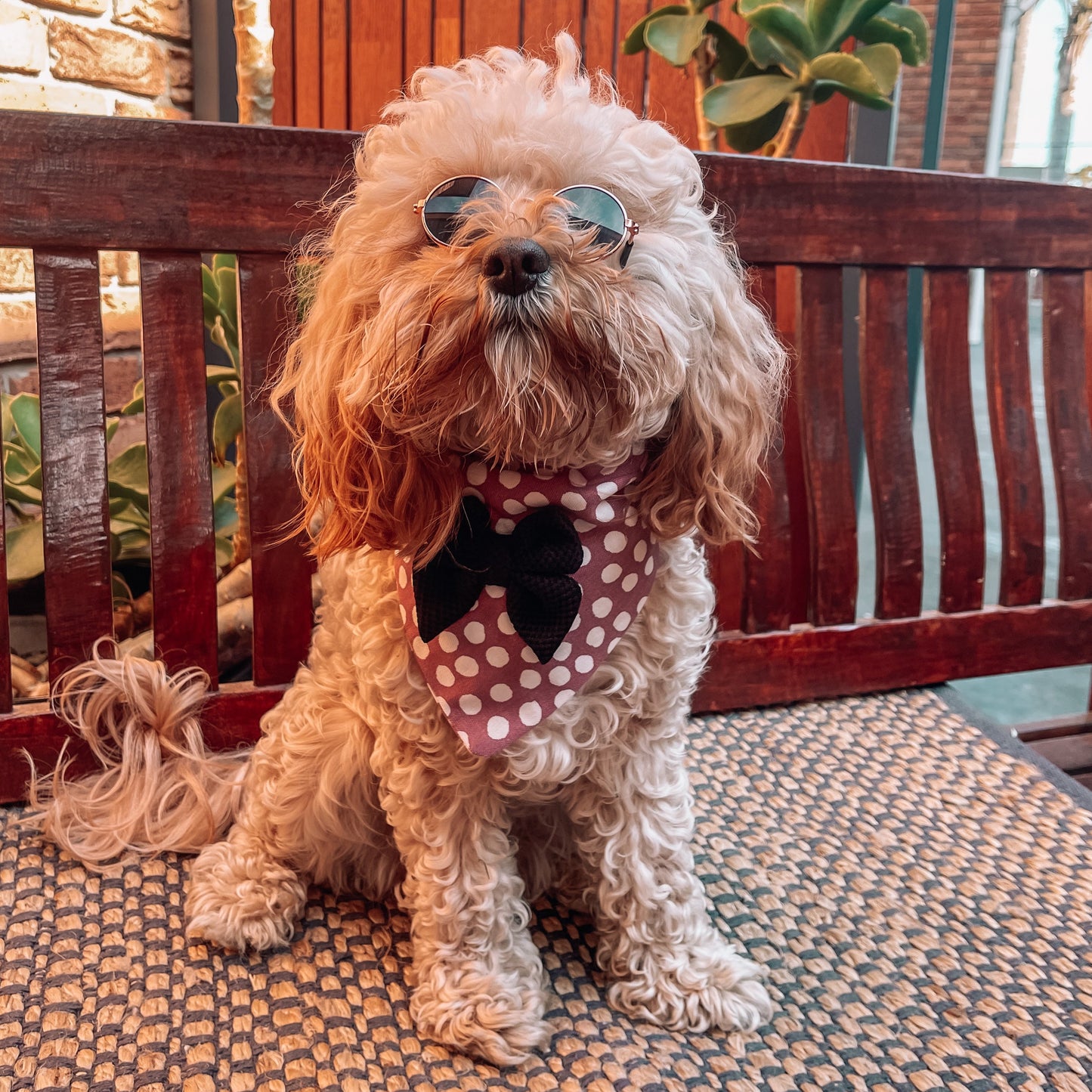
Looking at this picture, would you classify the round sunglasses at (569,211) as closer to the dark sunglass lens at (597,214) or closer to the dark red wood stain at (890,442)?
the dark sunglass lens at (597,214)

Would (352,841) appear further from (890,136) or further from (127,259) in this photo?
(890,136)

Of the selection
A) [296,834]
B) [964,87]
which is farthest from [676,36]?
[296,834]

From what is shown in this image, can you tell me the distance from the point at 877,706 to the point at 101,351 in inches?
58.3

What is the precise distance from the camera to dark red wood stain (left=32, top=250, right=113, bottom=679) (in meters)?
1.40

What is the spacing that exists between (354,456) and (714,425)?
1.21 feet

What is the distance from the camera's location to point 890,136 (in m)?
2.38

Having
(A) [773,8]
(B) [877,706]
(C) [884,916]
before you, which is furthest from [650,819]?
(A) [773,8]

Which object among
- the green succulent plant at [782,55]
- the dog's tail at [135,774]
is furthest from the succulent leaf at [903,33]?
the dog's tail at [135,774]

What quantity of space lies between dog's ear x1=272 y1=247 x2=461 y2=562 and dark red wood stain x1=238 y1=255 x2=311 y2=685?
441 mm

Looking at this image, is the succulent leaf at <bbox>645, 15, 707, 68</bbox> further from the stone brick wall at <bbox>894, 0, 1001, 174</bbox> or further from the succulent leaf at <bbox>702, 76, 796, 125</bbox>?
the stone brick wall at <bbox>894, 0, 1001, 174</bbox>

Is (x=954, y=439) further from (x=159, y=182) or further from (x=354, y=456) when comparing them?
(x=159, y=182)

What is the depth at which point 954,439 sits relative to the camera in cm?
188

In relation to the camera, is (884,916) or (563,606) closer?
(563,606)

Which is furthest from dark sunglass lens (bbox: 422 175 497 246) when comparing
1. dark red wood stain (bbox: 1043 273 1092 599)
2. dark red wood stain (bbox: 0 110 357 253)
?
dark red wood stain (bbox: 1043 273 1092 599)
